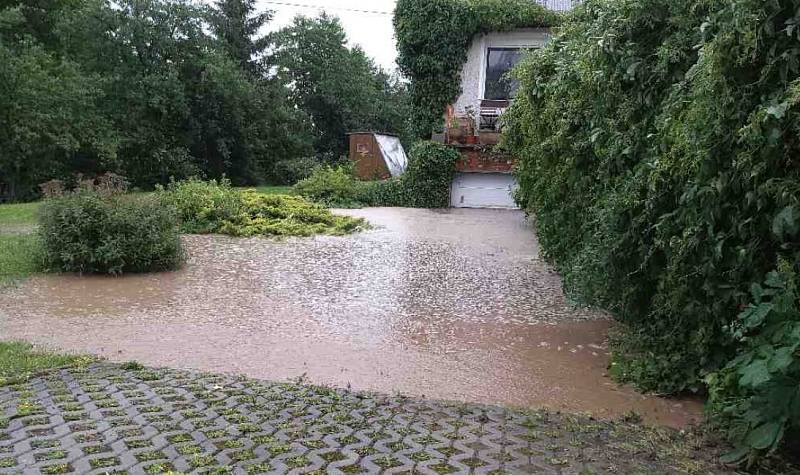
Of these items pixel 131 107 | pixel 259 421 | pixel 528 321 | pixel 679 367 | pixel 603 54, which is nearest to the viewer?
pixel 259 421

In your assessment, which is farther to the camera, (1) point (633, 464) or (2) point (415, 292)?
(2) point (415, 292)

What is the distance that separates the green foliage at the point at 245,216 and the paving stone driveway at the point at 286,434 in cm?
908

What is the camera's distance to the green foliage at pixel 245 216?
1351cm

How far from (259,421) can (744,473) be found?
273 cm

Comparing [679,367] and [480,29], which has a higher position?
[480,29]

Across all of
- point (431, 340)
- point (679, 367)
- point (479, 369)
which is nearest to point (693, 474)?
point (679, 367)

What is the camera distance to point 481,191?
68.4 feet

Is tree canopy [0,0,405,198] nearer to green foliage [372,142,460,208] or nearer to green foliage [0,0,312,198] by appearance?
green foliage [0,0,312,198]

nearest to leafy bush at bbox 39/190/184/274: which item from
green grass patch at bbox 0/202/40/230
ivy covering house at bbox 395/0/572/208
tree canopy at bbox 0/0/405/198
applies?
green grass patch at bbox 0/202/40/230

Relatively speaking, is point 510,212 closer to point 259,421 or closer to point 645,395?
point 645,395

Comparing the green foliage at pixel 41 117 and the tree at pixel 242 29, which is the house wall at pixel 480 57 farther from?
the tree at pixel 242 29

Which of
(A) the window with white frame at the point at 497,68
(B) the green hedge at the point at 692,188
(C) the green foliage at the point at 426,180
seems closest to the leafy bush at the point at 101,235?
(B) the green hedge at the point at 692,188

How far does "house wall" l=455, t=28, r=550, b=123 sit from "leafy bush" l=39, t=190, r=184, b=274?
1300cm

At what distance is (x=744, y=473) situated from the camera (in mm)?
3387
